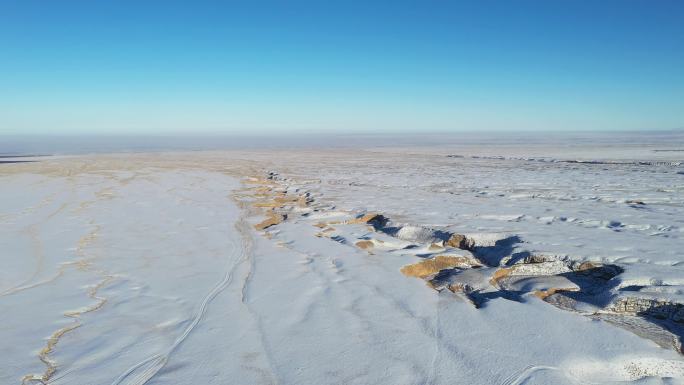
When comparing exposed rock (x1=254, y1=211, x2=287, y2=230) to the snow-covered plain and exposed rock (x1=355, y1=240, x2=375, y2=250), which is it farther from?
exposed rock (x1=355, y1=240, x2=375, y2=250)

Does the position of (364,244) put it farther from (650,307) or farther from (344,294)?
(650,307)

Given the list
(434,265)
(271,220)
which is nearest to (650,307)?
(434,265)

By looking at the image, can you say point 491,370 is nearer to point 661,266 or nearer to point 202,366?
point 202,366

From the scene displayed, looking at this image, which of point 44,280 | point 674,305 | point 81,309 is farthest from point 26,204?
point 674,305

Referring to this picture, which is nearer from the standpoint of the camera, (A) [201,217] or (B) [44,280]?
(B) [44,280]

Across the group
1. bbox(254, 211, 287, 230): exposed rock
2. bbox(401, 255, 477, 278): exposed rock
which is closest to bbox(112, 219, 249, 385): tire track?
bbox(401, 255, 477, 278): exposed rock
